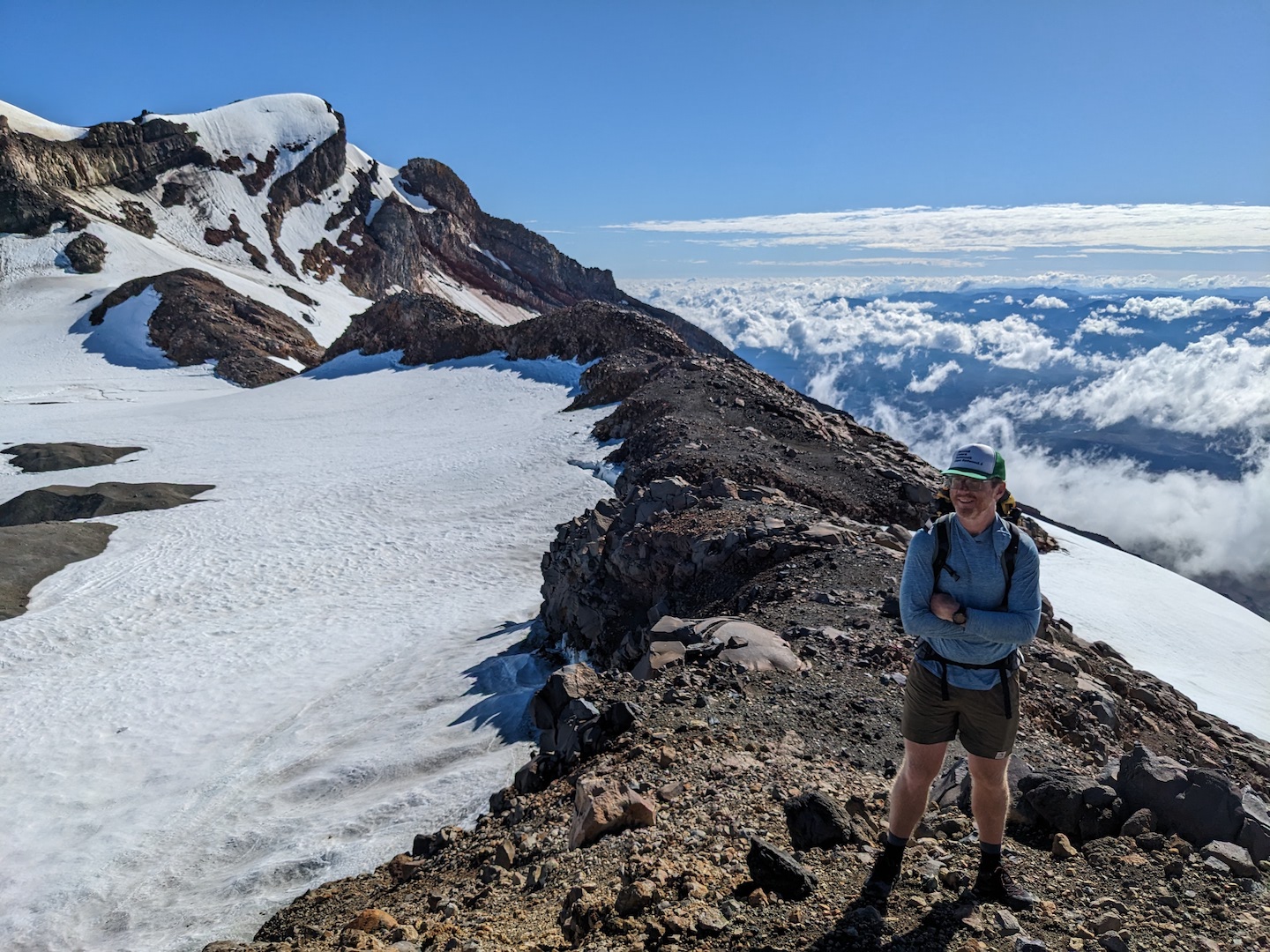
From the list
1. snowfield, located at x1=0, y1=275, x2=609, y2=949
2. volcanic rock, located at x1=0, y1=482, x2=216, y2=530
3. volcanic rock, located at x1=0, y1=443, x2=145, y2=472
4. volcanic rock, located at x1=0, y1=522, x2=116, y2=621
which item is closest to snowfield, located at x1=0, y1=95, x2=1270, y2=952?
snowfield, located at x1=0, y1=275, x2=609, y2=949

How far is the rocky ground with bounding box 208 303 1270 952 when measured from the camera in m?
4.27

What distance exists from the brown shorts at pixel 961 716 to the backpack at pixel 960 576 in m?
0.03

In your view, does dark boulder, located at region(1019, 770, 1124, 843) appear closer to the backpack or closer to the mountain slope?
the backpack

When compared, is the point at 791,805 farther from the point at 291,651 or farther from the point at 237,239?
the point at 237,239

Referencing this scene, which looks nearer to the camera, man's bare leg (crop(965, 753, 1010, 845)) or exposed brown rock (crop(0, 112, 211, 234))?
man's bare leg (crop(965, 753, 1010, 845))

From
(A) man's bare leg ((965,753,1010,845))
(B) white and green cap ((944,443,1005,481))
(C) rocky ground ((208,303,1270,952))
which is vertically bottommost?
(C) rocky ground ((208,303,1270,952))

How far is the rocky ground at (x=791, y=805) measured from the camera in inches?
168

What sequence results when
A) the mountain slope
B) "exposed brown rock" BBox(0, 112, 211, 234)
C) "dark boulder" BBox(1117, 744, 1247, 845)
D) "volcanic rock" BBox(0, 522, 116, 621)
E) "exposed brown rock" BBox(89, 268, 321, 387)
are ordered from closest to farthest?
1. "dark boulder" BBox(1117, 744, 1247, 845)
2. "volcanic rock" BBox(0, 522, 116, 621)
3. "exposed brown rock" BBox(89, 268, 321, 387)
4. the mountain slope
5. "exposed brown rock" BBox(0, 112, 211, 234)

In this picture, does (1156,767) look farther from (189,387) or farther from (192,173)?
(192,173)

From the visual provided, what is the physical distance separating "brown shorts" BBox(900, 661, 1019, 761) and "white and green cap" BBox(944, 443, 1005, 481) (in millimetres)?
1082

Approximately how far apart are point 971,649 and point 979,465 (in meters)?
1.00

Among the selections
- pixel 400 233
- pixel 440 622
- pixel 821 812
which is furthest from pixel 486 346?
pixel 400 233

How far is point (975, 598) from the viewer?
430 cm

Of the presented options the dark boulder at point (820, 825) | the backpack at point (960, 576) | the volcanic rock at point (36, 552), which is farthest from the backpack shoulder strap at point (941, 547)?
the volcanic rock at point (36, 552)
